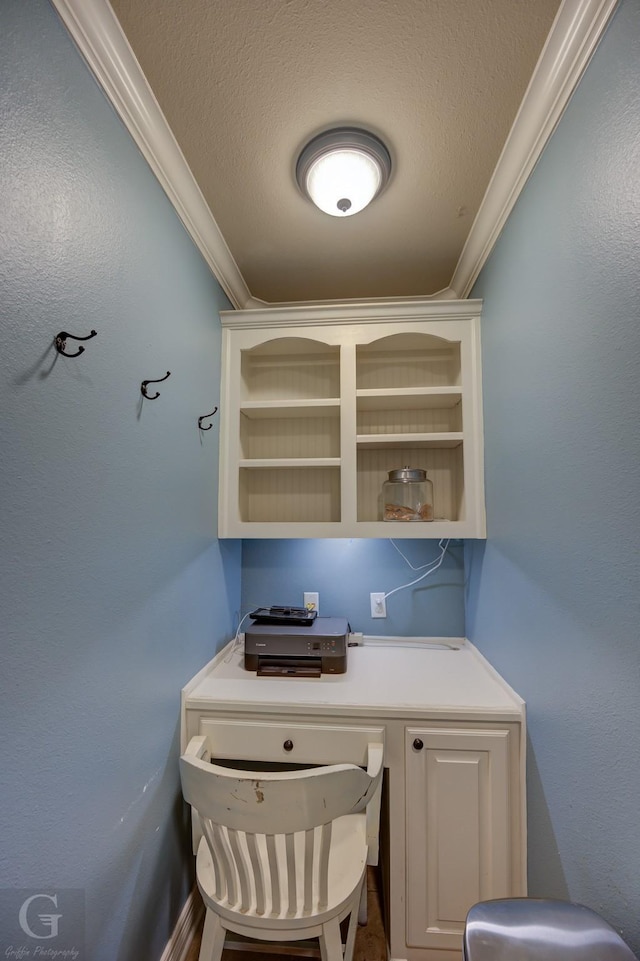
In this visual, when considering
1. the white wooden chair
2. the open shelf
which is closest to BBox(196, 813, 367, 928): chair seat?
the white wooden chair

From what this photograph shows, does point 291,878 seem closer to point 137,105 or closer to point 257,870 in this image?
point 257,870

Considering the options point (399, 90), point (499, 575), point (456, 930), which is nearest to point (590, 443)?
point (499, 575)

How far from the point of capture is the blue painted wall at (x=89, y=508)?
0.70 metres

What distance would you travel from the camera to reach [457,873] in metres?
1.26

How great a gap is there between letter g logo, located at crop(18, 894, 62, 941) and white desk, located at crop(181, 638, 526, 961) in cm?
59

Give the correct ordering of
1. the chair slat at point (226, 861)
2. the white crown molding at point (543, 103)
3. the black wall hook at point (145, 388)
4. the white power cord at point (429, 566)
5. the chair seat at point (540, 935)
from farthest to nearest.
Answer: the white power cord at point (429, 566) < the black wall hook at point (145, 388) < the chair slat at point (226, 861) < the white crown molding at point (543, 103) < the chair seat at point (540, 935)

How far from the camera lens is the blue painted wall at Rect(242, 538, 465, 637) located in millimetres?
1967

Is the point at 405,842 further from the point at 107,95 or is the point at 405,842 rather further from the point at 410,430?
the point at 107,95

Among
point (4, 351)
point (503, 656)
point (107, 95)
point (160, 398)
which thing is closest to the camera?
point (4, 351)

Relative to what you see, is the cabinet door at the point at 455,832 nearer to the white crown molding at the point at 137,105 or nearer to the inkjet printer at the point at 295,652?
the inkjet printer at the point at 295,652

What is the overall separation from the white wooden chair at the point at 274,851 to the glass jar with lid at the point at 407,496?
41.1 inches

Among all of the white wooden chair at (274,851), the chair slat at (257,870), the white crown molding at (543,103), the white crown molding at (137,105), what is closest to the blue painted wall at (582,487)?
the white crown molding at (543,103)

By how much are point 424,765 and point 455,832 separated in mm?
215

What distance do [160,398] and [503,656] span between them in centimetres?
146
